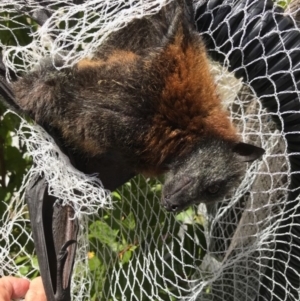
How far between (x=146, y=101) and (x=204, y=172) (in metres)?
0.22

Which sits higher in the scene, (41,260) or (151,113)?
(151,113)

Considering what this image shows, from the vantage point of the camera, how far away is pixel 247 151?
148 centimetres

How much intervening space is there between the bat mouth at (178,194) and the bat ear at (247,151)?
5.2 inches

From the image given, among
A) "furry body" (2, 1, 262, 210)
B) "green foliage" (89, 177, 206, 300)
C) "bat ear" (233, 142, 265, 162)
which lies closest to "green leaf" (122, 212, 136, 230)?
"green foliage" (89, 177, 206, 300)

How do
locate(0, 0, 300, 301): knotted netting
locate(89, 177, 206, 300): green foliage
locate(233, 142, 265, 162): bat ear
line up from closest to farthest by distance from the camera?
locate(0, 0, 300, 301): knotted netting
locate(233, 142, 265, 162): bat ear
locate(89, 177, 206, 300): green foliage

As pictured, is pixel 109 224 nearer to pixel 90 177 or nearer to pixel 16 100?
pixel 90 177

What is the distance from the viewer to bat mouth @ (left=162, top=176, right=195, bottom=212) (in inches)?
59.1

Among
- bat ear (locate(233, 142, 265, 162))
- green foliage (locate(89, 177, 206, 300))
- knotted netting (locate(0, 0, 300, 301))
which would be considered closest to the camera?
knotted netting (locate(0, 0, 300, 301))

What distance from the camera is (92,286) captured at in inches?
76.6

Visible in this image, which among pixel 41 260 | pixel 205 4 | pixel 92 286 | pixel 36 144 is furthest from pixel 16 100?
pixel 92 286

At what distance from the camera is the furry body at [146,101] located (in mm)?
1477

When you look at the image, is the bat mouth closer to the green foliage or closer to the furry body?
the furry body

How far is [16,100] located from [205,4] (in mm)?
555

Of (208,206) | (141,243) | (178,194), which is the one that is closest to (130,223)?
(141,243)
